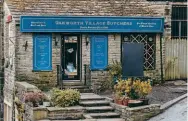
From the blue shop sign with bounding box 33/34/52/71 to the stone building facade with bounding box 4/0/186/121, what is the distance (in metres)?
0.16

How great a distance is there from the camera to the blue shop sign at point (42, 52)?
829 inches

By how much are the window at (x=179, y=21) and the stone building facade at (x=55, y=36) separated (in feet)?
5.24

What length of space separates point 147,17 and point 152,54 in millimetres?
1821

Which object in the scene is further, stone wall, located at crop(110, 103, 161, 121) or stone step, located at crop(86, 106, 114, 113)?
stone step, located at crop(86, 106, 114, 113)

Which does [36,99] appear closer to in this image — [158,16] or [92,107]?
[92,107]

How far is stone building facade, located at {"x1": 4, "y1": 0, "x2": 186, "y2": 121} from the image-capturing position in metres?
20.9

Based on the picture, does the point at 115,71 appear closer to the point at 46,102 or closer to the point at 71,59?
the point at 71,59

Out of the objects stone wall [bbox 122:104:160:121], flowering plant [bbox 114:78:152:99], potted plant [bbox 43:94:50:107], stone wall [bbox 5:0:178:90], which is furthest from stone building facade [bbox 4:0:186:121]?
stone wall [bbox 122:104:160:121]

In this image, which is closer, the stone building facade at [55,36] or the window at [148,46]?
the stone building facade at [55,36]

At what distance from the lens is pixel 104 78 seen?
21.9 meters

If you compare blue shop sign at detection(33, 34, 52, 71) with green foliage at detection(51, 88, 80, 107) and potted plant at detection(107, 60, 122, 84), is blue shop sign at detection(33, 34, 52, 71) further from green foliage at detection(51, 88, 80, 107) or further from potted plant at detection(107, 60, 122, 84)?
green foliage at detection(51, 88, 80, 107)

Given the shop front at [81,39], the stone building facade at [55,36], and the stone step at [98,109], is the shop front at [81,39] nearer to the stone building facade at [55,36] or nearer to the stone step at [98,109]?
the stone building facade at [55,36]

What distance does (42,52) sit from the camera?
21.1m

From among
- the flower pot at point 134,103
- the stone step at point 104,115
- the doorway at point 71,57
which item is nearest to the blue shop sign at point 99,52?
the doorway at point 71,57
